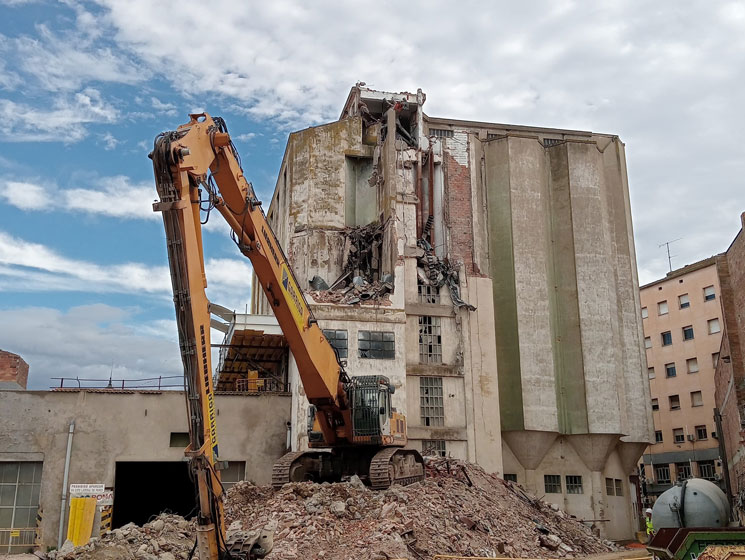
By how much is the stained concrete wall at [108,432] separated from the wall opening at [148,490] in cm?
106

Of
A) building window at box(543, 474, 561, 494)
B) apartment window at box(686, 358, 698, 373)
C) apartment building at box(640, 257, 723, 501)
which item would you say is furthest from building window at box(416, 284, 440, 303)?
apartment window at box(686, 358, 698, 373)

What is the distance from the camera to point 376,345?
30.1m

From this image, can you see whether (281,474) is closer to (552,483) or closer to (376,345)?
(376,345)

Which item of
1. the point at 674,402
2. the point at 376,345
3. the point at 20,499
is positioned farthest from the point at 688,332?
the point at 20,499

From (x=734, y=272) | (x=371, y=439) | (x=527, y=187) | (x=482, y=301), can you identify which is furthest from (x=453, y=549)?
(x=527, y=187)

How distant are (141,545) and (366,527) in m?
4.69

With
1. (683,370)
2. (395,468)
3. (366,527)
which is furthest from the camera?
(683,370)

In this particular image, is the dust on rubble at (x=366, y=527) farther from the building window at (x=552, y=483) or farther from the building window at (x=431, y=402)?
the building window at (x=552, y=483)

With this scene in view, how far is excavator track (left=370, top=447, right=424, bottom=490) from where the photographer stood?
1972 centimetres

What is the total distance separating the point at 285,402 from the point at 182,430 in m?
4.06

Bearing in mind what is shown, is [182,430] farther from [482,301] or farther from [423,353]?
[482,301]

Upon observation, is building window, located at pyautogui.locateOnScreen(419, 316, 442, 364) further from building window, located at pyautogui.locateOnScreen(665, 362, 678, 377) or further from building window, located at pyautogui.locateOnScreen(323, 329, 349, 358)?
building window, located at pyautogui.locateOnScreen(665, 362, 678, 377)

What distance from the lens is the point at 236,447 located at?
29500 mm

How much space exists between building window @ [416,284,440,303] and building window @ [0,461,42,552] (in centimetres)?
1618
